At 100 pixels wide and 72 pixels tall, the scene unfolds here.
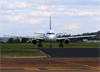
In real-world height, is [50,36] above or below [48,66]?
above

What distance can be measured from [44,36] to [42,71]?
1682 inches

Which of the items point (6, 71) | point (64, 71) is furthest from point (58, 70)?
point (6, 71)

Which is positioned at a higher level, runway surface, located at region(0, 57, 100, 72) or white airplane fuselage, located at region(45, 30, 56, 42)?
white airplane fuselage, located at region(45, 30, 56, 42)

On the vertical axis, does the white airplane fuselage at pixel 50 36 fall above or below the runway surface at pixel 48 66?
above

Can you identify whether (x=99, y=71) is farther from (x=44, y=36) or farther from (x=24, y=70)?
(x=44, y=36)

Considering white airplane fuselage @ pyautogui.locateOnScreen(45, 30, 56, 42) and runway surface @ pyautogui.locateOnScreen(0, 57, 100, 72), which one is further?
white airplane fuselage @ pyautogui.locateOnScreen(45, 30, 56, 42)

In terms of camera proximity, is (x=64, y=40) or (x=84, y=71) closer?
(x=84, y=71)

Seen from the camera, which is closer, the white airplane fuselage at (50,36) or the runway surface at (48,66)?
the runway surface at (48,66)

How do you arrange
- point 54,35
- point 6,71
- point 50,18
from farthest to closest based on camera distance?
1. point 50,18
2. point 54,35
3. point 6,71

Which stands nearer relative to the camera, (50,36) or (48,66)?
(48,66)

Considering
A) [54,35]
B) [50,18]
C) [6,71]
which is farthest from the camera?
[50,18]

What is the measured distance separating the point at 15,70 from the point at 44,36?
42612 mm

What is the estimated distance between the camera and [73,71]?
1402 cm

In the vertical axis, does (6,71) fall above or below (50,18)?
below
